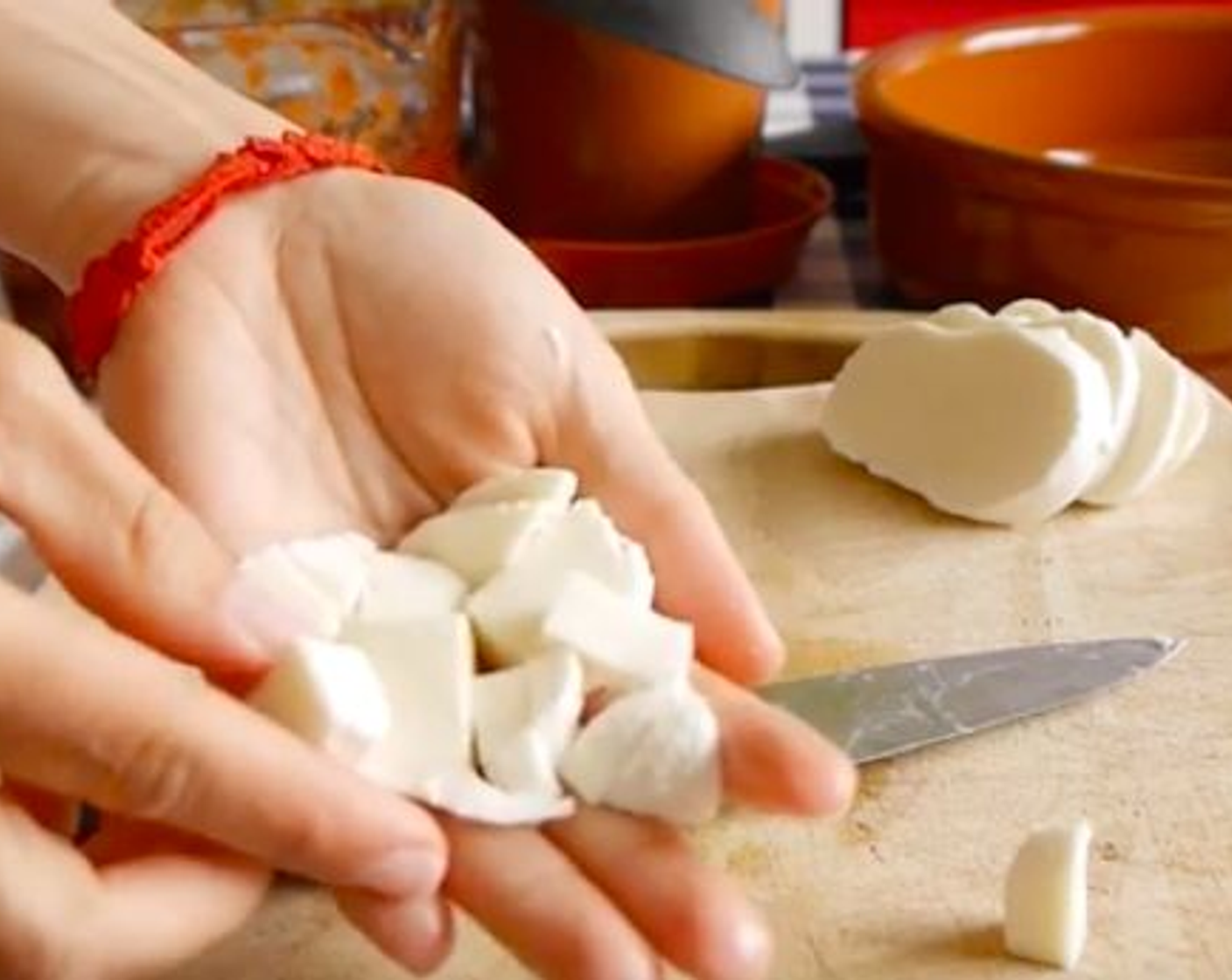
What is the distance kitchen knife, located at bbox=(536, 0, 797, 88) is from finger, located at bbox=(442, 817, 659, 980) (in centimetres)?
63

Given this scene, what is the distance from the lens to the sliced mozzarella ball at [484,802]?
80 centimetres

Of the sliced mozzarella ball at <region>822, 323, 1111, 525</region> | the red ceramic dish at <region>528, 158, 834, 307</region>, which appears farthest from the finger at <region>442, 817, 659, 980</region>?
the red ceramic dish at <region>528, 158, 834, 307</region>

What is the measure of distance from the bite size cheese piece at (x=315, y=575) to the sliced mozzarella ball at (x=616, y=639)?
0.08 meters

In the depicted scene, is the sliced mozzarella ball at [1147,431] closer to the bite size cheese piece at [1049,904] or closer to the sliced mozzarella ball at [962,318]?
the sliced mozzarella ball at [962,318]

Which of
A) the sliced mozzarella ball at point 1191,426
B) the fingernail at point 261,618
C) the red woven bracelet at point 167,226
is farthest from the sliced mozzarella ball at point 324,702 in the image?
the sliced mozzarella ball at point 1191,426

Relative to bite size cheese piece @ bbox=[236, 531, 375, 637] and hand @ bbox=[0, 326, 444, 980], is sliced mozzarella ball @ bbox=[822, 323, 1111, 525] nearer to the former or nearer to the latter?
bite size cheese piece @ bbox=[236, 531, 375, 637]

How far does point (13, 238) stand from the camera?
1.06 m

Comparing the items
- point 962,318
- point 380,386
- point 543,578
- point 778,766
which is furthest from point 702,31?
point 778,766

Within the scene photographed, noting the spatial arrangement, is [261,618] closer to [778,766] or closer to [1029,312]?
[778,766]

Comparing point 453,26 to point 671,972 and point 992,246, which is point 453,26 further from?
point 671,972

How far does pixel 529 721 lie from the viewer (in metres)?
0.82

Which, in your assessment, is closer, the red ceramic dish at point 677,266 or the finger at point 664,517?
the finger at point 664,517

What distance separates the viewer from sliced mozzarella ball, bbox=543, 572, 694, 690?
84cm

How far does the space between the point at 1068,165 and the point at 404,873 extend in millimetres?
653
